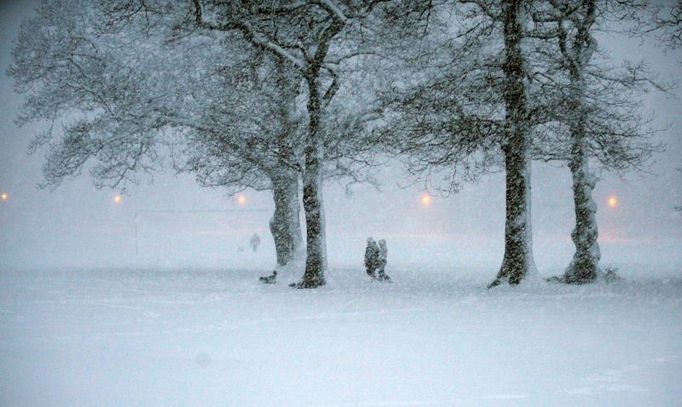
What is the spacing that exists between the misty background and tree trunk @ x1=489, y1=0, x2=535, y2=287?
22.1 feet

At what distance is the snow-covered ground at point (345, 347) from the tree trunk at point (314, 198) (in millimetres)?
1885

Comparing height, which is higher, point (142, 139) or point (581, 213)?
point (142, 139)

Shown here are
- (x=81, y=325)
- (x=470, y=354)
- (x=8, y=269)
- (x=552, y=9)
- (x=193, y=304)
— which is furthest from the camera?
(x=8, y=269)

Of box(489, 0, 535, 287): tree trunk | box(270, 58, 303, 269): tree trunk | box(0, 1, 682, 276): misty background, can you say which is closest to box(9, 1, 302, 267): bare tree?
box(270, 58, 303, 269): tree trunk

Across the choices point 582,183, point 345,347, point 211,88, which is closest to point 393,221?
point 211,88

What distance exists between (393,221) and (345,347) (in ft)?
292

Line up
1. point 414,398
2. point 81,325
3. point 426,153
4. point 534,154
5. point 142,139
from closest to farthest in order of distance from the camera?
point 414,398 < point 81,325 < point 426,153 < point 534,154 < point 142,139

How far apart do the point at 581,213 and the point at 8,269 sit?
2273cm

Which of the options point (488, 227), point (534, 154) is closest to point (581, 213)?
point (534, 154)

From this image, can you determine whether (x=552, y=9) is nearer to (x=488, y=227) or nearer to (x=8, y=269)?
(x=8, y=269)

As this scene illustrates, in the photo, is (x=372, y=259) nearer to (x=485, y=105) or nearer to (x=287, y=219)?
(x=287, y=219)

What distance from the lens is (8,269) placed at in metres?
27.3

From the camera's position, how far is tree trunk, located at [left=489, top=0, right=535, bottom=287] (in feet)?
56.7

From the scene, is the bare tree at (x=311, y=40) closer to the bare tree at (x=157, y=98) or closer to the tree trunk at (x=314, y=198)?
the tree trunk at (x=314, y=198)
